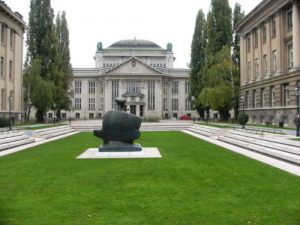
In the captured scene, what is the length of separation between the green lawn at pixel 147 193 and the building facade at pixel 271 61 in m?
22.5

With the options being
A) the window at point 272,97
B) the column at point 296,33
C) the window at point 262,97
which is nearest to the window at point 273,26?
the window at point 272,97

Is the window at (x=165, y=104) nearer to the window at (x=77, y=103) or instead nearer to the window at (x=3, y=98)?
the window at (x=77, y=103)

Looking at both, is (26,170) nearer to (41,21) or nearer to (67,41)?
(41,21)

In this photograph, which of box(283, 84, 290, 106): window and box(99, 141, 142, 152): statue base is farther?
box(283, 84, 290, 106): window

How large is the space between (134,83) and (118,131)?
80.4 metres

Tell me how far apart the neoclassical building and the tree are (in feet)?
111

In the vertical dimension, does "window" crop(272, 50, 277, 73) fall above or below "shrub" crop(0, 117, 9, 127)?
above

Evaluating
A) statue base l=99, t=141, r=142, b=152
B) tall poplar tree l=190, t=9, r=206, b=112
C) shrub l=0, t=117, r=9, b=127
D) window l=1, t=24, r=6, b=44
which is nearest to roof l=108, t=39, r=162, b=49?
tall poplar tree l=190, t=9, r=206, b=112

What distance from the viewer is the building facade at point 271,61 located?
111 ft

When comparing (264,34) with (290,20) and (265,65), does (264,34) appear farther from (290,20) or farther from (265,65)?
(290,20)

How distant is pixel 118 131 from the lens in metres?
18.6

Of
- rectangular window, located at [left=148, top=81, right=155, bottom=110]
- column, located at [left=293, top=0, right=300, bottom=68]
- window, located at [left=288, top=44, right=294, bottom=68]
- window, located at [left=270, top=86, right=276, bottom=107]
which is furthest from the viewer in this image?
rectangular window, located at [left=148, top=81, right=155, bottom=110]

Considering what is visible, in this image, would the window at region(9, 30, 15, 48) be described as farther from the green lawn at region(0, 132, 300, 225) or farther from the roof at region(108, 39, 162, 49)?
the roof at region(108, 39, 162, 49)

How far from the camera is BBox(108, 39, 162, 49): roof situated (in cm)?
10781
